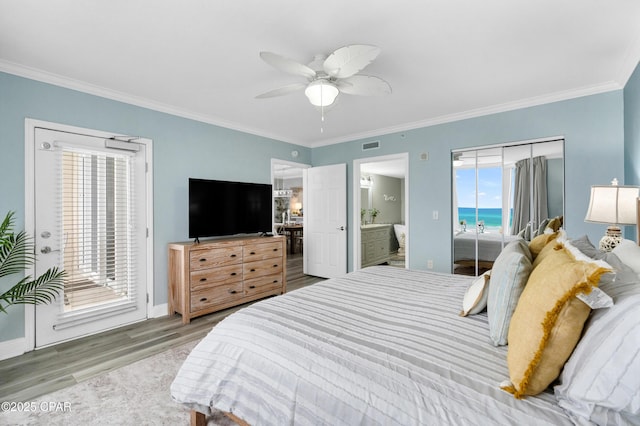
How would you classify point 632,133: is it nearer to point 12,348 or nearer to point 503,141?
point 503,141

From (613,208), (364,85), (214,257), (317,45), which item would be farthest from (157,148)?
(613,208)

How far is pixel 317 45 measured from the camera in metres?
2.28

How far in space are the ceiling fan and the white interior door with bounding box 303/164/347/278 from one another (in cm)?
269

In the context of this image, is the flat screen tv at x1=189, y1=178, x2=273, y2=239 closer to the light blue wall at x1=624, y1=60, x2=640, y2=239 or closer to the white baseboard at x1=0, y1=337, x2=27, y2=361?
the white baseboard at x1=0, y1=337, x2=27, y2=361

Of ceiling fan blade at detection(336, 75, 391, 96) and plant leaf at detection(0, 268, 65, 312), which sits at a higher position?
ceiling fan blade at detection(336, 75, 391, 96)

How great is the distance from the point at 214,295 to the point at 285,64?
8.98 ft

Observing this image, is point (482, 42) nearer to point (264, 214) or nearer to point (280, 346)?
point (280, 346)

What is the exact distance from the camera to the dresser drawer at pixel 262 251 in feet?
13.0

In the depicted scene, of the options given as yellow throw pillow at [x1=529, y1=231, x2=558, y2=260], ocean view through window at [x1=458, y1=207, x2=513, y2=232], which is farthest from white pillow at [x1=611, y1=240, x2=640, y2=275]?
ocean view through window at [x1=458, y1=207, x2=513, y2=232]

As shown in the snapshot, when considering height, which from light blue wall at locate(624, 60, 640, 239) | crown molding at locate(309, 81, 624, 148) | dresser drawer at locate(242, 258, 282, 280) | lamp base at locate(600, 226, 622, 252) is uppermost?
crown molding at locate(309, 81, 624, 148)

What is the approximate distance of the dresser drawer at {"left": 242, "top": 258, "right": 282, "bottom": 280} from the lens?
3979 mm

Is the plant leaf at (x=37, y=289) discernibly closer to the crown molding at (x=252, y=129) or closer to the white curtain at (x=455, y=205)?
the crown molding at (x=252, y=129)

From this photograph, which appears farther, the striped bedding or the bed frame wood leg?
the bed frame wood leg

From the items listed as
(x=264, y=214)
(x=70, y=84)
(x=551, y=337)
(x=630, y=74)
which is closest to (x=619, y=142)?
(x=630, y=74)
